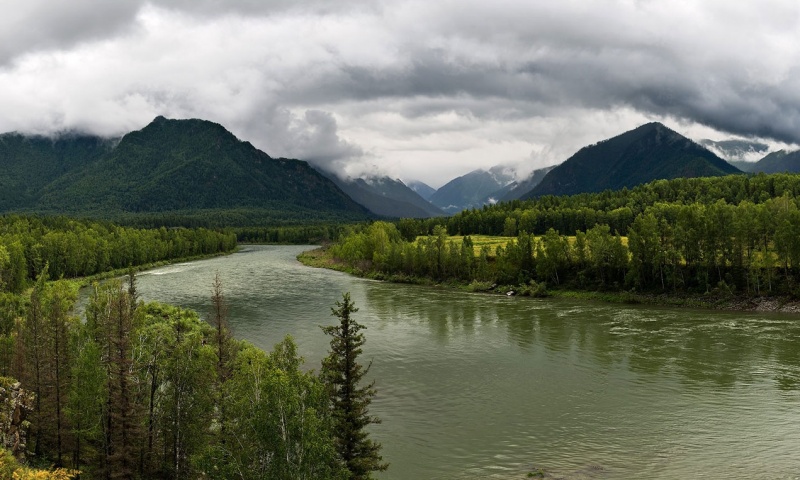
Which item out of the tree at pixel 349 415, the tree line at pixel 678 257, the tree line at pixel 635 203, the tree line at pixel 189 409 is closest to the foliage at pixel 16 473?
the tree line at pixel 189 409

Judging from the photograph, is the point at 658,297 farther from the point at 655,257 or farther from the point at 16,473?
the point at 16,473

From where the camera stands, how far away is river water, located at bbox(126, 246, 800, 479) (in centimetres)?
3459

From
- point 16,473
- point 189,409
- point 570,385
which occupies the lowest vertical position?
point 570,385

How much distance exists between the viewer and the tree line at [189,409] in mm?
23734

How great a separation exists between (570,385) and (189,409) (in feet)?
111

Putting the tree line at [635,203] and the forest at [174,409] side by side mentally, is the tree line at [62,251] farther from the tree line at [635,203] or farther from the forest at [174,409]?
the tree line at [635,203]

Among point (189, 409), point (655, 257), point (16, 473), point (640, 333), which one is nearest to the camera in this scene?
point (16, 473)

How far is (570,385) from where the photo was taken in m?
50.1

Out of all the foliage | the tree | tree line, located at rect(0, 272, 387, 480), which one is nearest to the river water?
the tree

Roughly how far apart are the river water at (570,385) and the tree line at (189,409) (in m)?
9.96

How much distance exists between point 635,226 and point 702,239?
11.7 metres

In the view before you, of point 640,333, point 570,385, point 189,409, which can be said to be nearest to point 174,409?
point 189,409

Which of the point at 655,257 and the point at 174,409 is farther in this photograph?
the point at 655,257

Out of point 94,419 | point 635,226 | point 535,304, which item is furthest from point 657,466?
point 635,226
